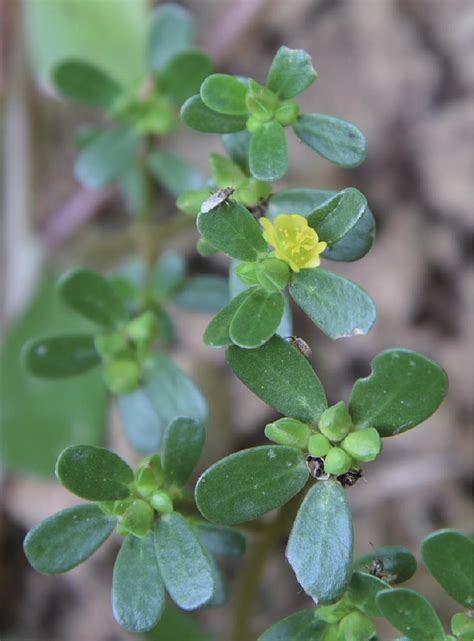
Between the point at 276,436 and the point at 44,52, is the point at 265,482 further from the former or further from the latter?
the point at 44,52

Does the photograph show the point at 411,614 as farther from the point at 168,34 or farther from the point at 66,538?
the point at 168,34

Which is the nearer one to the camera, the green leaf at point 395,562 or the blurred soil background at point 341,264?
the green leaf at point 395,562

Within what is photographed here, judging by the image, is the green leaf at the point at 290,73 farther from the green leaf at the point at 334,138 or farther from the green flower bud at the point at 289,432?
the green flower bud at the point at 289,432

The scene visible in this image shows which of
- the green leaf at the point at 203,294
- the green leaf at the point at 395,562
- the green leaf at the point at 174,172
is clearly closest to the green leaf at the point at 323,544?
the green leaf at the point at 395,562

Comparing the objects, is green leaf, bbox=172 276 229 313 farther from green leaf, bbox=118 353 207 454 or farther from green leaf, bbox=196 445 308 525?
green leaf, bbox=196 445 308 525

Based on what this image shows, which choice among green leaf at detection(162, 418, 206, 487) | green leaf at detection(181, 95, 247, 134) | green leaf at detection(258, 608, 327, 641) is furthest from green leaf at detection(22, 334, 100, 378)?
green leaf at detection(258, 608, 327, 641)

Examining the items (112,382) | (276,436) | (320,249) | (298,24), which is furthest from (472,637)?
(298,24)
